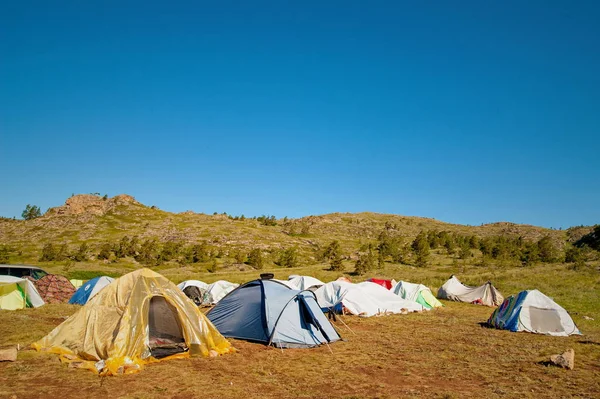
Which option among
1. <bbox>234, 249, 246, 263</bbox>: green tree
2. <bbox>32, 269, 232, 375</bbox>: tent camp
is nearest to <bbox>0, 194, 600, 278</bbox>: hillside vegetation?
<bbox>234, 249, 246, 263</bbox>: green tree

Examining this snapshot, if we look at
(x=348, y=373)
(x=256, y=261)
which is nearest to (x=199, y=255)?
(x=256, y=261)

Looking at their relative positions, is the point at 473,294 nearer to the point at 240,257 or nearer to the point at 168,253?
the point at 240,257

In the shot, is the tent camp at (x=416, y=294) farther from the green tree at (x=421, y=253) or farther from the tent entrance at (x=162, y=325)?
the green tree at (x=421, y=253)

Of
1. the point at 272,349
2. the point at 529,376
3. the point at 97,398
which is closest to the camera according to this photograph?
the point at 97,398

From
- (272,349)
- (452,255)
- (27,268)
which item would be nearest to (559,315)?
(272,349)

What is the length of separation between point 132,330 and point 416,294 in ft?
70.1

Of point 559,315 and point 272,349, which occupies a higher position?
point 559,315

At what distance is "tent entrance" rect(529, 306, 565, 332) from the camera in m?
18.7

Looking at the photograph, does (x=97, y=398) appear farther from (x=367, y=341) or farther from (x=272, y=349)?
(x=367, y=341)

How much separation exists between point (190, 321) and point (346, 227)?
87.8m

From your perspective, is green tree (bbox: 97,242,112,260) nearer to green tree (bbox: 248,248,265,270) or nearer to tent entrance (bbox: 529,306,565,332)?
green tree (bbox: 248,248,265,270)

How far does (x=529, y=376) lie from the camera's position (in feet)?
37.6

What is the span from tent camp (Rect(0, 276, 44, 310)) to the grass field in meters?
3.90

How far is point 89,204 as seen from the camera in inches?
3551
